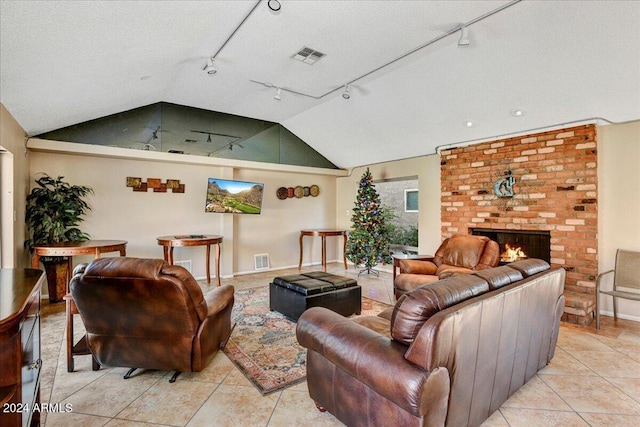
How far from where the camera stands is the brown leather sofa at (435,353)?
4.54ft

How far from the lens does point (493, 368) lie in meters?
1.79

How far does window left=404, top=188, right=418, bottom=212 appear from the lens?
20.1 ft

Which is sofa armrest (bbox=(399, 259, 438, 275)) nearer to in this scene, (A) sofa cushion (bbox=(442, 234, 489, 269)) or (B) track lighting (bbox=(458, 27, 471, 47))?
(A) sofa cushion (bbox=(442, 234, 489, 269))

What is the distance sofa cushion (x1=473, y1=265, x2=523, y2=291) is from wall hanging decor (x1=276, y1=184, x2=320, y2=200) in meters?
5.01

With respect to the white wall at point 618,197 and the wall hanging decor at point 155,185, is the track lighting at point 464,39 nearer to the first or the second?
the white wall at point 618,197

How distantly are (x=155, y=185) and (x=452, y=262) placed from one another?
15.6 ft

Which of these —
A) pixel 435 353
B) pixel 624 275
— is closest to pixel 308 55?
pixel 435 353

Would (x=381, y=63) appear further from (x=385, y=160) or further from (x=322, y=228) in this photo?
(x=322, y=228)

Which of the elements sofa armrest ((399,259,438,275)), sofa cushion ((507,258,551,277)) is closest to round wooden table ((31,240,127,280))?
sofa armrest ((399,259,438,275))

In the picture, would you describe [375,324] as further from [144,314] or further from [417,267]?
[417,267]

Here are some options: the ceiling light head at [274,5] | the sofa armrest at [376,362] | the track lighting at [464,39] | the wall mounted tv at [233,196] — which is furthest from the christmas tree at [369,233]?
the sofa armrest at [376,362]

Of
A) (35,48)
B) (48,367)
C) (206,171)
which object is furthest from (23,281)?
(206,171)

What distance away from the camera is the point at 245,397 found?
7.03 ft

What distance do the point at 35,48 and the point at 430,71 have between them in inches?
144
